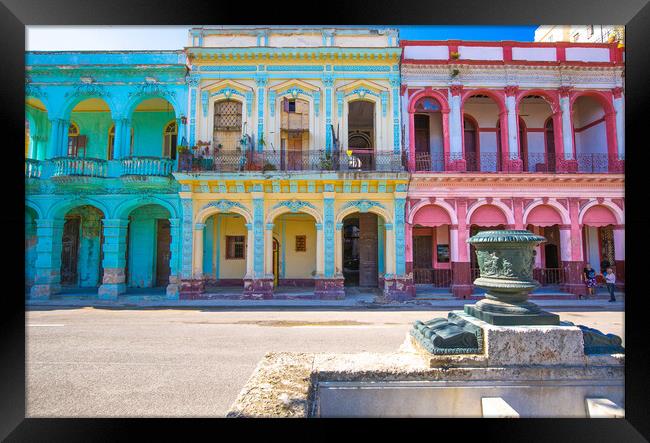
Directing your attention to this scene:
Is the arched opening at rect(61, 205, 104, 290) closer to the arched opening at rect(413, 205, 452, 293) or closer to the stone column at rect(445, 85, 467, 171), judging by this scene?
the arched opening at rect(413, 205, 452, 293)

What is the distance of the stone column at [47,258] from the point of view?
44.9 ft

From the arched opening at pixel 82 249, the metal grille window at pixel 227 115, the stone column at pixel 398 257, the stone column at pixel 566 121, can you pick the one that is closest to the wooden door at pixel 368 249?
the stone column at pixel 398 257

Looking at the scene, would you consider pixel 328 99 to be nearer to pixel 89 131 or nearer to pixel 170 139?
pixel 170 139

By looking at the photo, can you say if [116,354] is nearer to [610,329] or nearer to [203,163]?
[203,163]

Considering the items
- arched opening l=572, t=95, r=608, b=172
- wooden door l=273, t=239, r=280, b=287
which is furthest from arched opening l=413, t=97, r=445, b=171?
wooden door l=273, t=239, r=280, b=287

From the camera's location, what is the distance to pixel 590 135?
1627 cm

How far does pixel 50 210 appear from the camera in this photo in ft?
46.3

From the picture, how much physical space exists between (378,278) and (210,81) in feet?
36.8

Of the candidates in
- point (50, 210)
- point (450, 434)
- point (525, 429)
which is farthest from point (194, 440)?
point (50, 210)

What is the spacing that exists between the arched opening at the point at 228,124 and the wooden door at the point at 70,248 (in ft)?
26.4

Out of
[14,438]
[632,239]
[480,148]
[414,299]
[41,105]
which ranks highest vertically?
[41,105]

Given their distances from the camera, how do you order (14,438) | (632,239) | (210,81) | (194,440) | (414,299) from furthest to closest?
(210,81)
(414,299)
(632,239)
(14,438)
(194,440)

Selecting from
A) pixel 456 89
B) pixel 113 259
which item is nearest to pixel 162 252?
pixel 113 259

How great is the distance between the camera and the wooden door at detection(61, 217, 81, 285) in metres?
16.2
